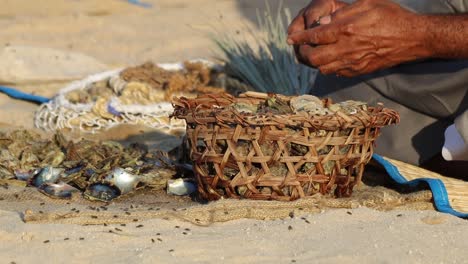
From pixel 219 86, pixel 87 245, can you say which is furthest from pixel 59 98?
pixel 87 245

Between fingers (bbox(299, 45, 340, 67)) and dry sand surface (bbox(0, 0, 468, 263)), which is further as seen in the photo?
fingers (bbox(299, 45, 340, 67))

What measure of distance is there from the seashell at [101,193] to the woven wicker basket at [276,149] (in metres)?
0.31

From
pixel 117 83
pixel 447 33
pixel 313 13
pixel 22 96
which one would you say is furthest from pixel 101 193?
pixel 22 96

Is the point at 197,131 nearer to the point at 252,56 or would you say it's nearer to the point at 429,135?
the point at 429,135

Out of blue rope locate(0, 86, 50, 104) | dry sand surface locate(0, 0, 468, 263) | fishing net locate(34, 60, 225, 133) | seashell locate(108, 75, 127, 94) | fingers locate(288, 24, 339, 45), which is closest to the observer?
dry sand surface locate(0, 0, 468, 263)

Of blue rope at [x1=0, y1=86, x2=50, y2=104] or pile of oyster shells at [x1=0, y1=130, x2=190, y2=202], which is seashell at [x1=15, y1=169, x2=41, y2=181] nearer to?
pile of oyster shells at [x1=0, y1=130, x2=190, y2=202]

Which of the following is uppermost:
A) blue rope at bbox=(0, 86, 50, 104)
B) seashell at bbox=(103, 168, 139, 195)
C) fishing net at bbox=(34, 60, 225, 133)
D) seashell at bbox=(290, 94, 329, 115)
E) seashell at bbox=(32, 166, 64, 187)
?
seashell at bbox=(290, 94, 329, 115)

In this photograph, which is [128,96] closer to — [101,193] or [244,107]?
[101,193]

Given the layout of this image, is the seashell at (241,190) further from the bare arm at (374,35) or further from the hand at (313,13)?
the hand at (313,13)

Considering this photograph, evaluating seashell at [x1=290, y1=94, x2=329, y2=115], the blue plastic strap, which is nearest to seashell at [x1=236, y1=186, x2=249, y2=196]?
seashell at [x1=290, y1=94, x2=329, y2=115]

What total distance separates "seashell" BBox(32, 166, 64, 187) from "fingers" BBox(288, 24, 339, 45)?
3.07ft

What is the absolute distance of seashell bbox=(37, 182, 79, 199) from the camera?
9.71 feet

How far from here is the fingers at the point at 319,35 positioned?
2.92 m

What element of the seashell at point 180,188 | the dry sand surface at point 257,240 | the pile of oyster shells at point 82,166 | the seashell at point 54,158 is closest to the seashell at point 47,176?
the pile of oyster shells at point 82,166
